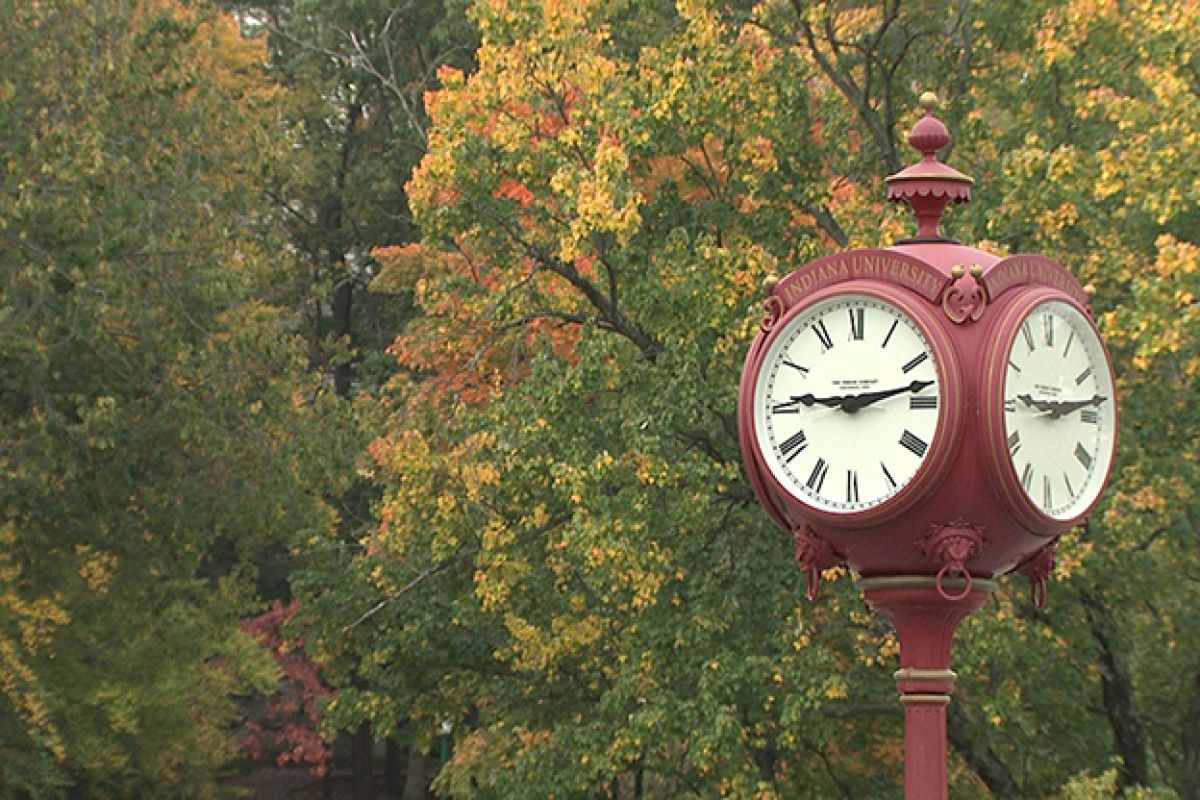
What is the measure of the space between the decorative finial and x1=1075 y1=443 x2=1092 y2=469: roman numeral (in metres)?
0.86

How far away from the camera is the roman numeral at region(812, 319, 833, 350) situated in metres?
7.09

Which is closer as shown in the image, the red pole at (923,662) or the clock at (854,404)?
the clock at (854,404)

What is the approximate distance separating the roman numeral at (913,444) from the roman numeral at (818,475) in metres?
0.29

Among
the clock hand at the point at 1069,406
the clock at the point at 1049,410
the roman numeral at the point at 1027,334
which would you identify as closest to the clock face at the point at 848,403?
the clock at the point at 1049,410

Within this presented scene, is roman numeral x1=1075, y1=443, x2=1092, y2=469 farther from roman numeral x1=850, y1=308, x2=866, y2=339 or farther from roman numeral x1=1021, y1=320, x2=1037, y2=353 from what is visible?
roman numeral x1=850, y1=308, x2=866, y2=339

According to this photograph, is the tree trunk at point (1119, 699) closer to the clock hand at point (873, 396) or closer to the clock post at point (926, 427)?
the clock post at point (926, 427)

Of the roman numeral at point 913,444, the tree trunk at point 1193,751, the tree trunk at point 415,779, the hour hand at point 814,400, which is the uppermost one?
the tree trunk at point 415,779

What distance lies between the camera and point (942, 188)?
7.51 metres

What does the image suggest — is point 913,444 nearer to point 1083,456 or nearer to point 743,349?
point 1083,456

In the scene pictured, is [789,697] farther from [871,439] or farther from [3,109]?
[3,109]

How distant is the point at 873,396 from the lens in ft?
22.7

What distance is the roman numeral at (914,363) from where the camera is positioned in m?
6.86

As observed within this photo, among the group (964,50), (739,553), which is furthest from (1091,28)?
(739,553)

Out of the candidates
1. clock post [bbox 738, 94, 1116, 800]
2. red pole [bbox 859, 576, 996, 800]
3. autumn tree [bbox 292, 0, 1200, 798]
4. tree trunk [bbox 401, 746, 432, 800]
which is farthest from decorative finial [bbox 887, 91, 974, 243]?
tree trunk [bbox 401, 746, 432, 800]
